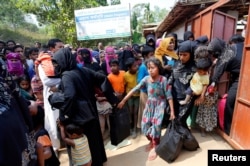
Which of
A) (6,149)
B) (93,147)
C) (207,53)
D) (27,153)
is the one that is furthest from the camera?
(207,53)

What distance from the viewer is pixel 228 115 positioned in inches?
130

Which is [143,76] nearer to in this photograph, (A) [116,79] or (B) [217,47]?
(A) [116,79]

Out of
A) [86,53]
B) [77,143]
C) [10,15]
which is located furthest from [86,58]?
[10,15]

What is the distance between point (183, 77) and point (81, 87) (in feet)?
5.50

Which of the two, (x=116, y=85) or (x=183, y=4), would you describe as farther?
(x=183, y=4)

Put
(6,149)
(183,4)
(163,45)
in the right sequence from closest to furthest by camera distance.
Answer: (6,149) < (163,45) < (183,4)

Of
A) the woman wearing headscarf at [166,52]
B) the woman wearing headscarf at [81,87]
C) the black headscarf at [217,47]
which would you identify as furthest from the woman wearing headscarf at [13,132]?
the black headscarf at [217,47]

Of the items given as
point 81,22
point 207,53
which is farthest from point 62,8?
point 207,53

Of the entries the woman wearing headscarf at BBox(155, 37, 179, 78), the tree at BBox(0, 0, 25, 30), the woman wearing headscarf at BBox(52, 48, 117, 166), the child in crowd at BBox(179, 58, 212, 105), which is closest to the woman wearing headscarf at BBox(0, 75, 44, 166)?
the woman wearing headscarf at BBox(52, 48, 117, 166)

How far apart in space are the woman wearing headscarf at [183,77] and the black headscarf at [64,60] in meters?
1.68

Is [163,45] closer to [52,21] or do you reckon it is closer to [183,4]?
[183,4]

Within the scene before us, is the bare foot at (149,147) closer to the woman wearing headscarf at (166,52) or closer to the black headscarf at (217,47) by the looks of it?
the woman wearing headscarf at (166,52)

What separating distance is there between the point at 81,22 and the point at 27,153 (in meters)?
7.58

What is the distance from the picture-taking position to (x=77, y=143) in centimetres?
259
